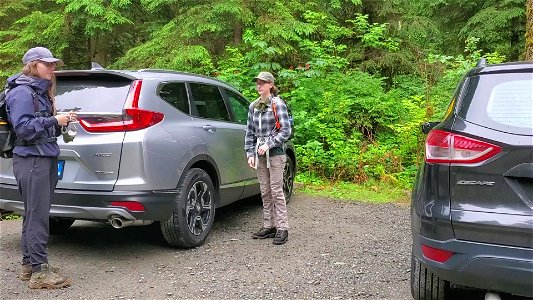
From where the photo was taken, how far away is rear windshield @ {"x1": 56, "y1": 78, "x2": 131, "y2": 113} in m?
4.68

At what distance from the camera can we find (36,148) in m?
4.02

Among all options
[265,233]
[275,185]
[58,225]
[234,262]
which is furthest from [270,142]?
[58,225]

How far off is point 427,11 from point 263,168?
11.8 m

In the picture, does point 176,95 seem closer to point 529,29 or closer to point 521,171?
point 521,171

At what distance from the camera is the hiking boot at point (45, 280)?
412 centimetres

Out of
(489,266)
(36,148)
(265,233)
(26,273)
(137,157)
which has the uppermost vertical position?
(36,148)

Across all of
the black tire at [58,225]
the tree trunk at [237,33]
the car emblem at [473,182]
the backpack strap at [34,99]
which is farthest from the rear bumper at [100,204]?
the tree trunk at [237,33]

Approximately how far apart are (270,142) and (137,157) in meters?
1.52

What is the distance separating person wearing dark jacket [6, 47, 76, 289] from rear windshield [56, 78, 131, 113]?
0.53m

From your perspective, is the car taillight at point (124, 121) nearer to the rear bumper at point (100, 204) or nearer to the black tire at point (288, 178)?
the rear bumper at point (100, 204)

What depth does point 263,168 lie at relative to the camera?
18.4ft

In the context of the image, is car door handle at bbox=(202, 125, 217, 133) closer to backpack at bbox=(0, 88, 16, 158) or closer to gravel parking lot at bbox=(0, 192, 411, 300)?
gravel parking lot at bbox=(0, 192, 411, 300)

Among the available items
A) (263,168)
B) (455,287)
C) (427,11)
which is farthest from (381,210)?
(427,11)

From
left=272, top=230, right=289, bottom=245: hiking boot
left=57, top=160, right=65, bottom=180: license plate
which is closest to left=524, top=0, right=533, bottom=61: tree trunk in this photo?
left=272, top=230, right=289, bottom=245: hiking boot
